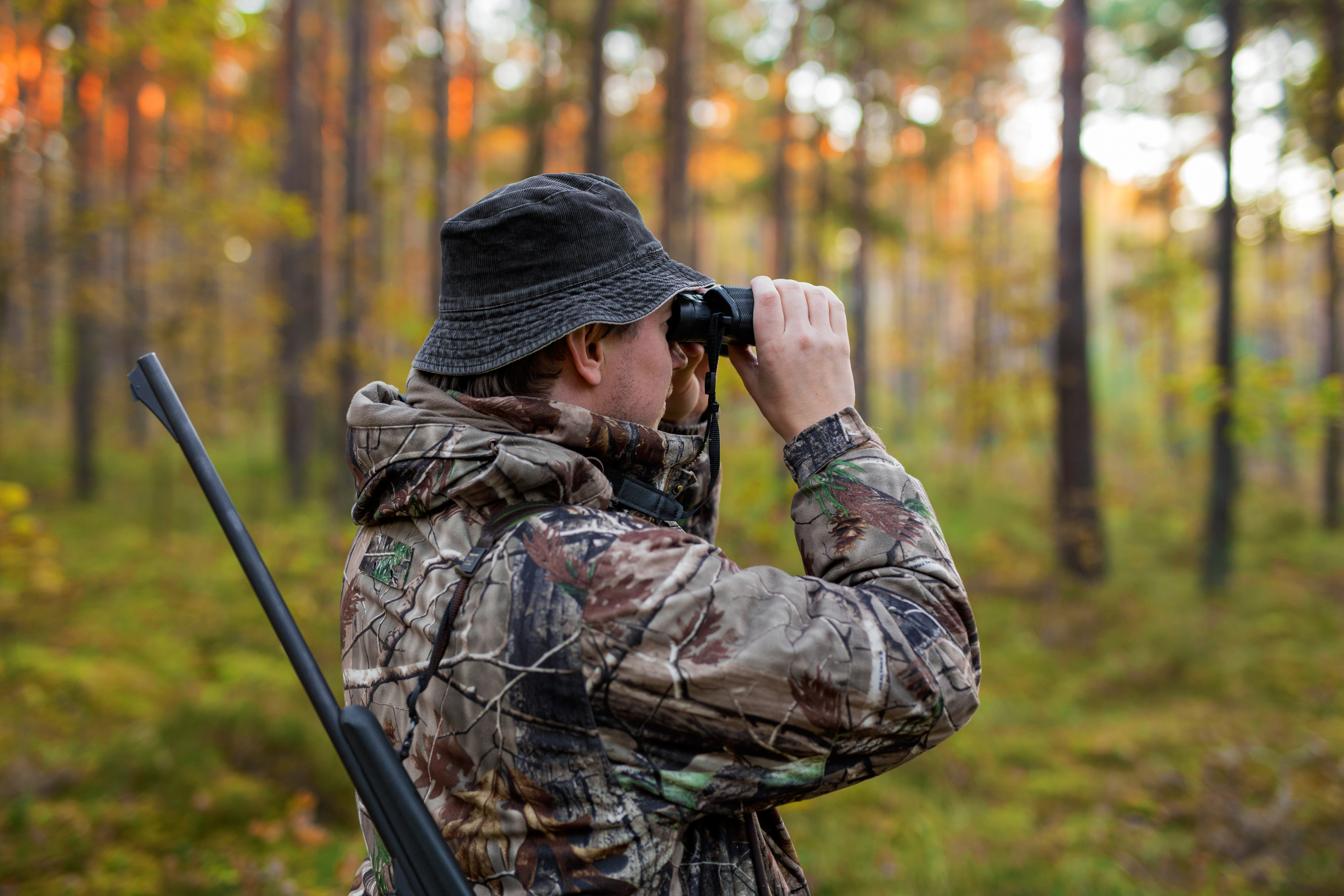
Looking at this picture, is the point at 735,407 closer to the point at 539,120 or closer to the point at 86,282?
the point at 539,120

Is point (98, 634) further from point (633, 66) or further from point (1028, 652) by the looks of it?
point (633, 66)

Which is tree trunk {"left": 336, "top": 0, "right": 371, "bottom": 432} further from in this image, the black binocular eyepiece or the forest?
the black binocular eyepiece

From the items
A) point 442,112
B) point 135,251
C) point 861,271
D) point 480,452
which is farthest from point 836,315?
point 135,251

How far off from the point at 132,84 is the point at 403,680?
71.0ft

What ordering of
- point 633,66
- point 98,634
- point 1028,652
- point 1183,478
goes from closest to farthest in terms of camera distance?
1. point 98,634
2. point 1028,652
3. point 1183,478
4. point 633,66

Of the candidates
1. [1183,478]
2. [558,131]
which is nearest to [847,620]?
[558,131]

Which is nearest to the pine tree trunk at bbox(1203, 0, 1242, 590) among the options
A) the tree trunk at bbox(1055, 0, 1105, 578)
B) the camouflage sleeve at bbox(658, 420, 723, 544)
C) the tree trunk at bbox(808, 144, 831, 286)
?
the tree trunk at bbox(1055, 0, 1105, 578)

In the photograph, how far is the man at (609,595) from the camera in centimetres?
110

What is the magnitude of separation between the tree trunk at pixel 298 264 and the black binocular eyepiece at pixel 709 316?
12.1 meters

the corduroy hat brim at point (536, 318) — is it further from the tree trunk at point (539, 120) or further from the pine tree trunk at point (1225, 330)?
the tree trunk at point (539, 120)

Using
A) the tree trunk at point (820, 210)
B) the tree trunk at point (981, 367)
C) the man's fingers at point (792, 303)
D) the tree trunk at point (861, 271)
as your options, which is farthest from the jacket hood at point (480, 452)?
the tree trunk at point (820, 210)

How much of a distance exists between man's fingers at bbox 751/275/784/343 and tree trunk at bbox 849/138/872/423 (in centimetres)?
1189

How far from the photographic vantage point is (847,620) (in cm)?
113

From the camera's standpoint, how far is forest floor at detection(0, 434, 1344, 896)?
4.13m
